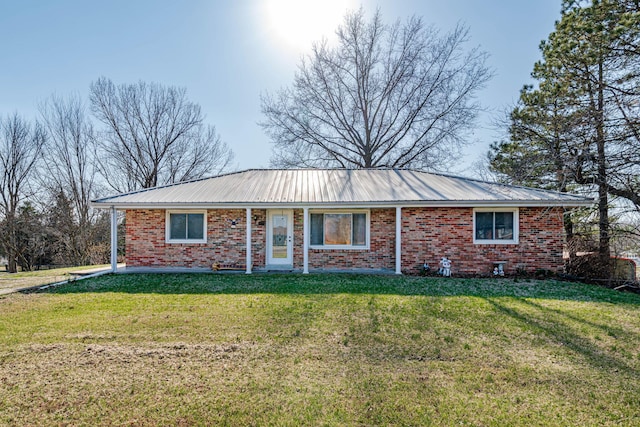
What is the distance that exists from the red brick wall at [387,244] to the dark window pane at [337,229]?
0.37m

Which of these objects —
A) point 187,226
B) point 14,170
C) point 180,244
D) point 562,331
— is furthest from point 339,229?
point 14,170

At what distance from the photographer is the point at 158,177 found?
24.9 metres

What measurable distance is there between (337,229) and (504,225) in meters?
5.35

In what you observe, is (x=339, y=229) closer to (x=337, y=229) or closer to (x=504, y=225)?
(x=337, y=229)

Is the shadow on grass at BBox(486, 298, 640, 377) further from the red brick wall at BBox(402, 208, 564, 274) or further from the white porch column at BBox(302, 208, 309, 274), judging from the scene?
the white porch column at BBox(302, 208, 309, 274)

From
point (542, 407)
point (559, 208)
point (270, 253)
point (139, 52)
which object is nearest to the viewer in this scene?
point (542, 407)

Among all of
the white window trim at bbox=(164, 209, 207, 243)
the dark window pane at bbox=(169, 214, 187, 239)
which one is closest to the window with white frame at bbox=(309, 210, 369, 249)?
the white window trim at bbox=(164, 209, 207, 243)

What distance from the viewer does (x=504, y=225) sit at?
1103cm

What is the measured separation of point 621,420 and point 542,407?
617 mm

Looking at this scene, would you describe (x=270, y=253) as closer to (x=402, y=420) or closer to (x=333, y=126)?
(x=402, y=420)

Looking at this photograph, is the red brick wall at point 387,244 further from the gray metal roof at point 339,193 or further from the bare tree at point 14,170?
the bare tree at point 14,170

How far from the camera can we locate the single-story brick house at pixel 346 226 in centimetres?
1085

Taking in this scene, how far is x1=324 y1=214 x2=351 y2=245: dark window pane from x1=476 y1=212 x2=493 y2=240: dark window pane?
4.13 m

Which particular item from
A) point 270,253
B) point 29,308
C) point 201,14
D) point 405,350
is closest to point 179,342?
point 405,350
